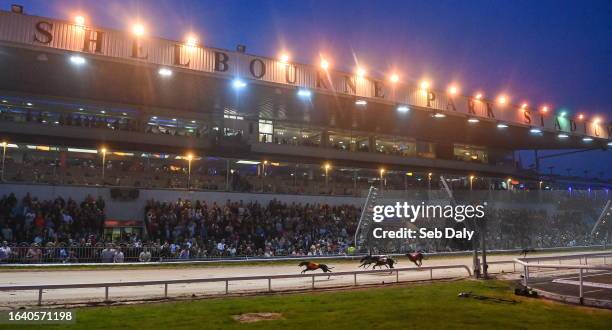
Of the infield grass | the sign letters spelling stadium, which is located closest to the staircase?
the sign letters spelling stadium

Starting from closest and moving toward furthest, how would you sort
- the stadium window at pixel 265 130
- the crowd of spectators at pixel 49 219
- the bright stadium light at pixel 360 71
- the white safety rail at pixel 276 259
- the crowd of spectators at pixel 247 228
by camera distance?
1. the white safety rail at pixel 276 259
2. the crowd of spectators at pixel 49 219
3. the bright stadium light at pixel 360 71
4. the crowd of spectators at pixel 247 228
5. the stadium window at pixel 265 130

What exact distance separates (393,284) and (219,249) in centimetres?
999

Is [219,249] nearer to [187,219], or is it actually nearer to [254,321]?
[187,219]

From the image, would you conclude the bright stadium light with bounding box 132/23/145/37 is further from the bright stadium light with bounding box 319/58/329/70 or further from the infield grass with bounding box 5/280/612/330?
the infield grass with bounding box 5/280/612/330

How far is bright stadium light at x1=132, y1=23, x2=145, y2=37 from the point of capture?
18.6m

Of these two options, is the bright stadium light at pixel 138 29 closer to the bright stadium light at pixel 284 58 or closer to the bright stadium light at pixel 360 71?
the bright stadium light at pixel 284 58

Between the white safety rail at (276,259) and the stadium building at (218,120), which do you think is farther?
the stadium building at (218,120)

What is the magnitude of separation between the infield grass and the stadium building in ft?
36.8

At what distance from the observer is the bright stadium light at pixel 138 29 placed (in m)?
18.6

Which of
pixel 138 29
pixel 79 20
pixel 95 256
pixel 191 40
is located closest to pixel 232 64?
pixel 191 40

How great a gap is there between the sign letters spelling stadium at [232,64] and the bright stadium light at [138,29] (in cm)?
17

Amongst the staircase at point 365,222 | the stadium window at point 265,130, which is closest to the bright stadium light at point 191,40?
the staircase at point 365,222

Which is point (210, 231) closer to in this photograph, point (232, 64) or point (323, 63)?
point (232, 64)

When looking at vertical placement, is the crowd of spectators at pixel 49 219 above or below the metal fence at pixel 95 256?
above
